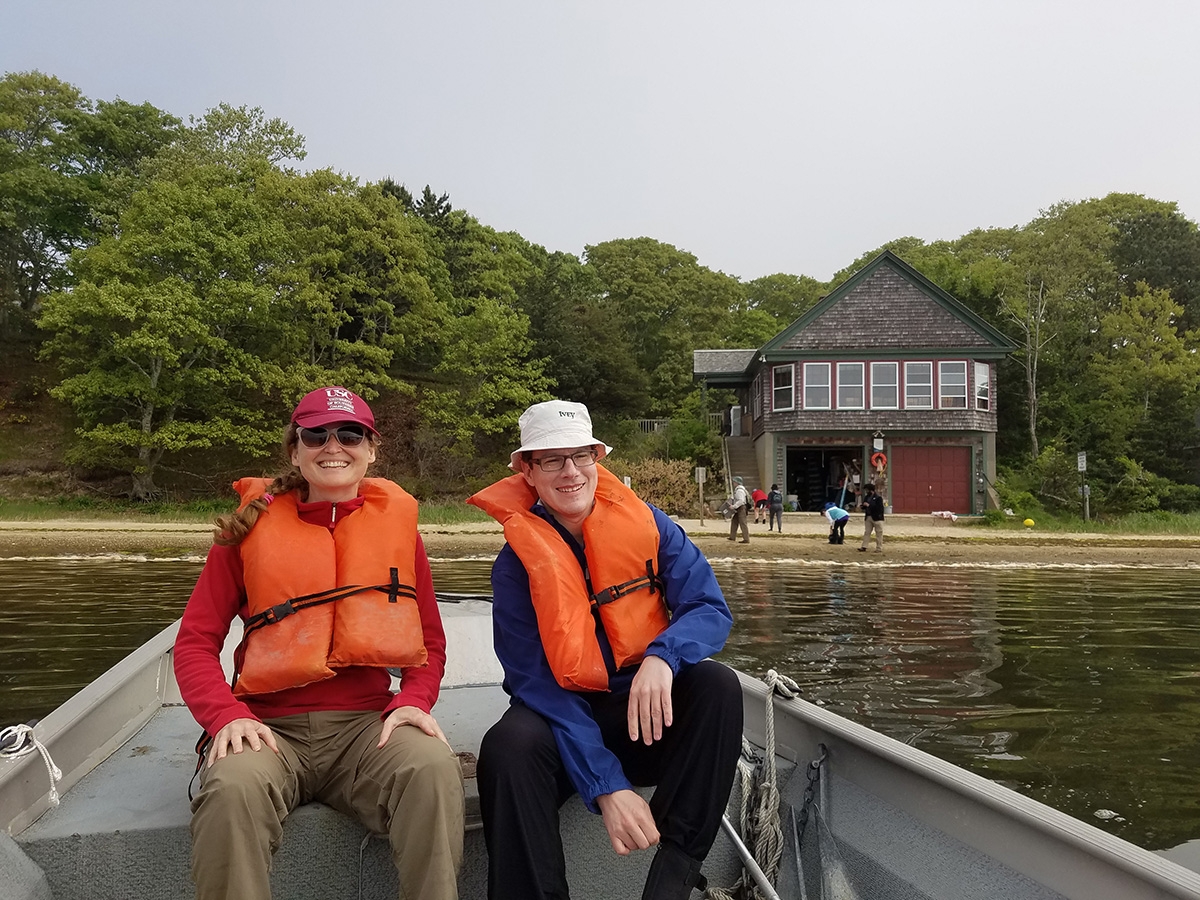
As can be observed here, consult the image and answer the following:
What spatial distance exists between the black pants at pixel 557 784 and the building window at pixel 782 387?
2433 centimetres

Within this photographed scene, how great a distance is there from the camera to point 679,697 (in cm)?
227

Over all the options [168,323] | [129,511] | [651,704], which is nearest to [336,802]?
[651,704]

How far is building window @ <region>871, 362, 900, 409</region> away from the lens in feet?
84.1

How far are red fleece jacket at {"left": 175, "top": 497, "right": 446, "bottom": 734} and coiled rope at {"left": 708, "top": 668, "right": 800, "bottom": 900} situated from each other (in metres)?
1.00

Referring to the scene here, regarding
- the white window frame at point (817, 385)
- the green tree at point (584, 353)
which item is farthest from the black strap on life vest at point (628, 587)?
the green tree at point (584, 353)

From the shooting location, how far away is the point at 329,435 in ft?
8.18

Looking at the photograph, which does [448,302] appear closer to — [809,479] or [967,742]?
[809,479]

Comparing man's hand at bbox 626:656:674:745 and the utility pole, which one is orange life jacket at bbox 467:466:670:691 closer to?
man's hand at bbox 626:656:674:745

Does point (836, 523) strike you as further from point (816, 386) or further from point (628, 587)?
point (628, 587)

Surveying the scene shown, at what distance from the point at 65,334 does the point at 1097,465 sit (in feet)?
105

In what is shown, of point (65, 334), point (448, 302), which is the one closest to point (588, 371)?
point (448, 302)

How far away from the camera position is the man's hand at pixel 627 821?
6.58ft

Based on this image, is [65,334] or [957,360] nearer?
[65,334]

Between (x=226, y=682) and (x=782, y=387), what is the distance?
2495 centimetres
